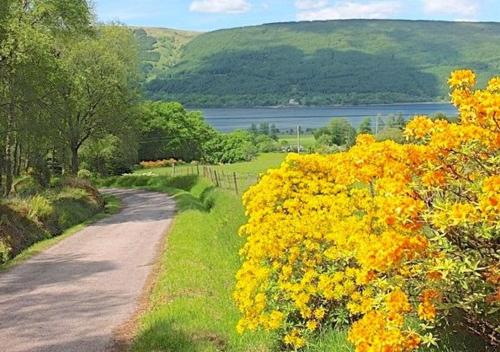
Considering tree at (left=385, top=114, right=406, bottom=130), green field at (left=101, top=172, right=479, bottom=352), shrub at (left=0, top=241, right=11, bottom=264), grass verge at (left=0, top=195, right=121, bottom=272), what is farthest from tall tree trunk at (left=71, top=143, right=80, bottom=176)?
shrub at (left=0, top=241, right=11, bottom=264)

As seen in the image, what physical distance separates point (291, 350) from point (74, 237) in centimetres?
1655

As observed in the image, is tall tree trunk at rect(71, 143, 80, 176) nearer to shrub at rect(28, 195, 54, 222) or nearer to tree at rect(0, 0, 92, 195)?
tree at rect(0, 0, 92, 195)

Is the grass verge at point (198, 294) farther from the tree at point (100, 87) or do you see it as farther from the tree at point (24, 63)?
the tree at point (100, 87)

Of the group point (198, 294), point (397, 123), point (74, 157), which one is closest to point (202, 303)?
point (198, 294)

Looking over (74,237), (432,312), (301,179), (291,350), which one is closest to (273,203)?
(301,179)

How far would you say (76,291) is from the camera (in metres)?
13.5

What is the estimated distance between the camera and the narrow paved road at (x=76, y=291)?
394 inches

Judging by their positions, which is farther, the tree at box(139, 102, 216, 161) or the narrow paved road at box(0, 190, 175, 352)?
the tree at box(139, 102, 216, 161)

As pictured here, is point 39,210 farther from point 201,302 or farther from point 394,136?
point 201,302

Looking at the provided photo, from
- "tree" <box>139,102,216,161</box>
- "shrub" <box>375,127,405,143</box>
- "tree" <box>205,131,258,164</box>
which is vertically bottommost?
"tree" <box>205,131,258,164</box>

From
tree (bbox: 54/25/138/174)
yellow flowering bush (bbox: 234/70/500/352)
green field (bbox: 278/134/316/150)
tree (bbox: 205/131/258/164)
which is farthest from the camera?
tree (bbox: 205/131/258/164)

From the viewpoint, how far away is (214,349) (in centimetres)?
874

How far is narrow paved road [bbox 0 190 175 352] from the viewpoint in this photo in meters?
10.0

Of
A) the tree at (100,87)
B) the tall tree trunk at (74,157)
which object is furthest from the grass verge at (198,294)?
the tall tree trunk at (74,157)
